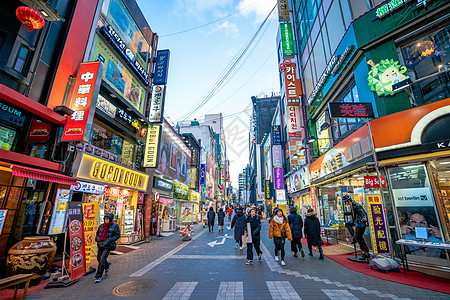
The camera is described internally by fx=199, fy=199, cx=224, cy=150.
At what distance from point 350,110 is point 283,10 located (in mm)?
18744

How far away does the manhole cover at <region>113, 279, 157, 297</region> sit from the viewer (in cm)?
469

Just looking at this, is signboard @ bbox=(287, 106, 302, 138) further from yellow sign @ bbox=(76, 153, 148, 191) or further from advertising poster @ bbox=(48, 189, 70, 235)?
advertising poster @ bbox=(48, 189, 70, 235)

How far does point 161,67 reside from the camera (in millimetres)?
16078

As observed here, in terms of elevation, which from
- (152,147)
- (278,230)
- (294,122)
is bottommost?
(278,230)

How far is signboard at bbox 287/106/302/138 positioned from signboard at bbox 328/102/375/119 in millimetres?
10177

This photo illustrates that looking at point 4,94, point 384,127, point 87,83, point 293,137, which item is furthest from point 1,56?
point 293,137

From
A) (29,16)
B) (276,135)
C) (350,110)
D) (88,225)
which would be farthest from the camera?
(276,135)

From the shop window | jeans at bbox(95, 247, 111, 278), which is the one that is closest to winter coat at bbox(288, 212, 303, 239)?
the shop window

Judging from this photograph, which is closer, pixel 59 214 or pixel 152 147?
pixel 59 214

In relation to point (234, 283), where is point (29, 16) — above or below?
above

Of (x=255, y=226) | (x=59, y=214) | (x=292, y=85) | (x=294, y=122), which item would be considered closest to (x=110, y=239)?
(x=59, y=214)

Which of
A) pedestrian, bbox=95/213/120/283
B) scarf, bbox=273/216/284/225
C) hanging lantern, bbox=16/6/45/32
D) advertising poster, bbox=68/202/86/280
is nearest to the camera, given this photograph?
pedestrian, bbox=95/213/120/283

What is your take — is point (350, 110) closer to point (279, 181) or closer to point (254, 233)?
point (254, 233)

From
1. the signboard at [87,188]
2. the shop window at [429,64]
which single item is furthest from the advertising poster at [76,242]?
the shop window at [429,64]
